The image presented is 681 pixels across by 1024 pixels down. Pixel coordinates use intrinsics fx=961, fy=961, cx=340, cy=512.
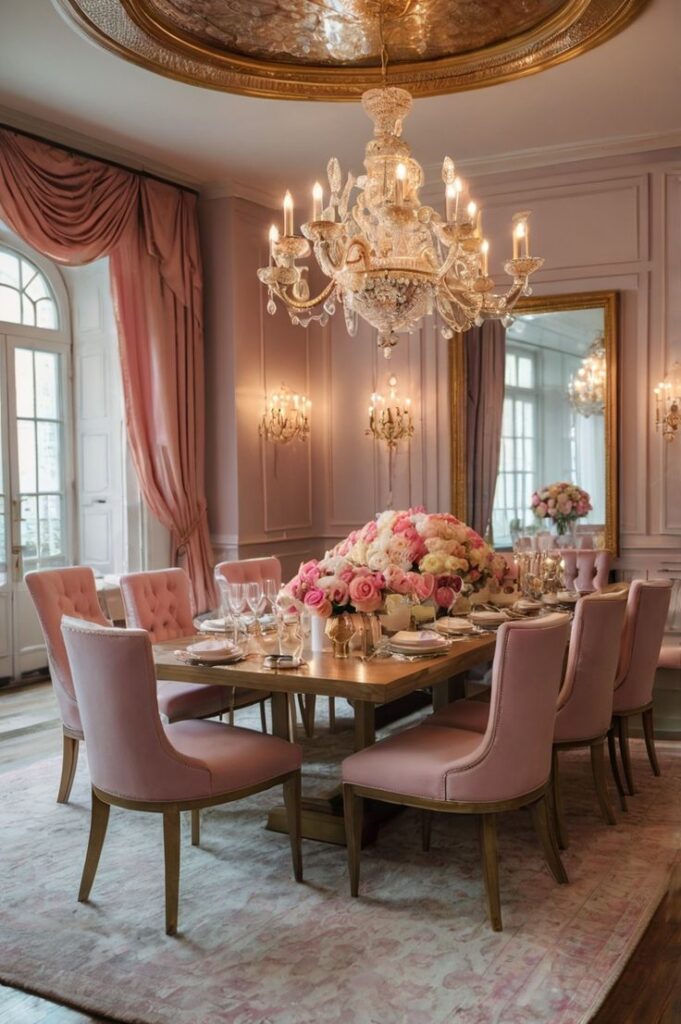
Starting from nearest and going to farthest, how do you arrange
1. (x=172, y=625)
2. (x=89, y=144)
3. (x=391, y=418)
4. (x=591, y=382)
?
(x=172, y=625), (x=89, y=144), (x=591, y=382), (x=391, y=418)

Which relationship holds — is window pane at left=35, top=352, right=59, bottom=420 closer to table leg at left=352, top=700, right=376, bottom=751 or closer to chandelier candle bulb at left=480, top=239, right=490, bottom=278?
chandelier candle bulb at left=480, top=239, right=490, bottom=278

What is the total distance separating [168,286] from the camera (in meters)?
6.54

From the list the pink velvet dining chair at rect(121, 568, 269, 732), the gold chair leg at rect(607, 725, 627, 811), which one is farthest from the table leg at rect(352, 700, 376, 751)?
the gold chair leg at rect(607, 725, 627, 811)

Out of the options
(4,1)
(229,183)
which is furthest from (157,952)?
(229,183)

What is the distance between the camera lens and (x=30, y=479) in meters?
6.42

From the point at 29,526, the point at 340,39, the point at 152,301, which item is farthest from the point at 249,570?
the point at 340,39

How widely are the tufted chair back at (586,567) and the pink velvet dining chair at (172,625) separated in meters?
2.16

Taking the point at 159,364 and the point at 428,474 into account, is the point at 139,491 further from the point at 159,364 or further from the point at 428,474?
the point at 428,474

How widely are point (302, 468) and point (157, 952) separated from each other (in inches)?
196

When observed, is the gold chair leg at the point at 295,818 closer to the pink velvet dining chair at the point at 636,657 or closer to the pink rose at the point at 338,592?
the pink rose at the point at 338,592

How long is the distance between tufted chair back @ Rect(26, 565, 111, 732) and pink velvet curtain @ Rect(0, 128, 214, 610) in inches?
91.9

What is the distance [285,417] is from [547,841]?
178 inches

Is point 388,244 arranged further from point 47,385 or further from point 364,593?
point 47,385

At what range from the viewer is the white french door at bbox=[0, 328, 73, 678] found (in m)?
6.12
